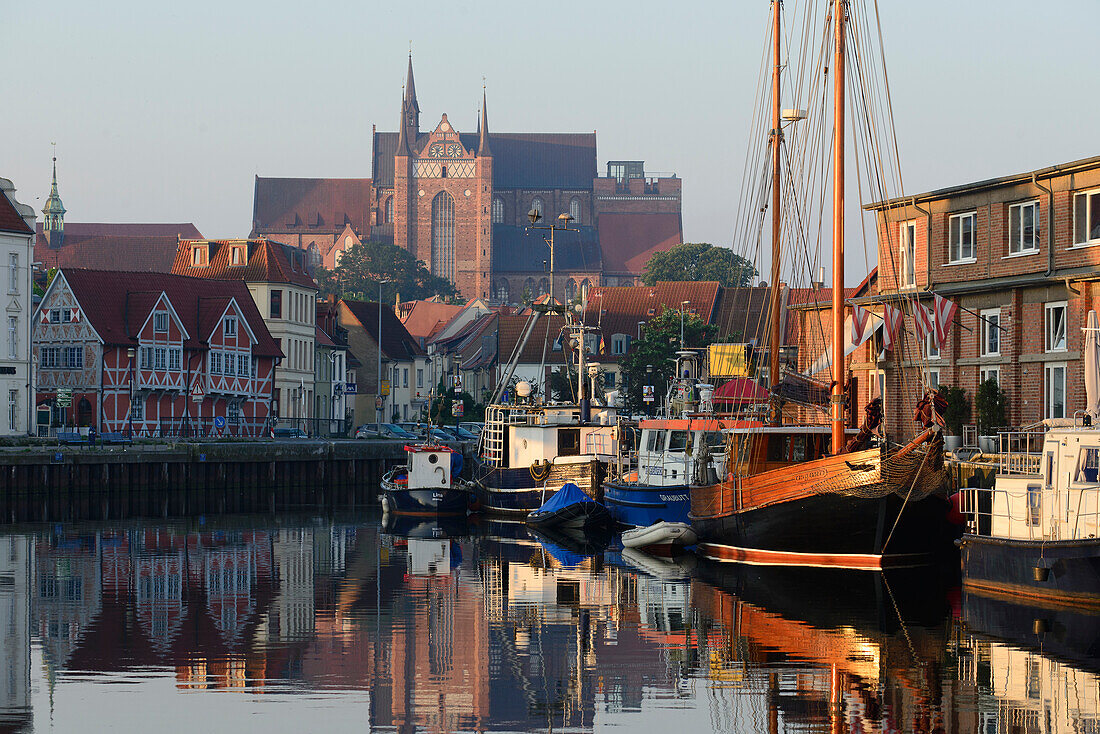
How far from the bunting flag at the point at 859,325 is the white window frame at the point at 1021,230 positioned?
14.9 feet

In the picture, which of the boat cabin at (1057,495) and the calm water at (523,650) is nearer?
the calm water at (523,650)

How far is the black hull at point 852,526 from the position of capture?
3178 centimetres

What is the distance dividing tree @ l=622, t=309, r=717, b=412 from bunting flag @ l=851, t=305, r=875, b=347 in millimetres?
34108

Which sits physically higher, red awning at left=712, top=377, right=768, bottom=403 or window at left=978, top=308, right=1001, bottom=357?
window at left=978, top=308, right=1001, bottom=357

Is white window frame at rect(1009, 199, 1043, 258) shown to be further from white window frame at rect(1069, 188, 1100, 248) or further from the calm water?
the calm water

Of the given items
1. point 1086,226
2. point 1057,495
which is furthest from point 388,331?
point 1057,495

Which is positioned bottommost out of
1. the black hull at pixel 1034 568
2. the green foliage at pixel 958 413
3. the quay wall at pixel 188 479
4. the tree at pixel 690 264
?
the quay wall at pixel 188 479

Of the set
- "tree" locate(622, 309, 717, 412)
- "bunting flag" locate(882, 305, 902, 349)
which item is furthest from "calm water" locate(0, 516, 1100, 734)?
"tree" locate(622, 309, 717, 412)

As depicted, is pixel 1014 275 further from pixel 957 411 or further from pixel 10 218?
pixel 10 218

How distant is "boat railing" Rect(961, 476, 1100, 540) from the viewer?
25.4m

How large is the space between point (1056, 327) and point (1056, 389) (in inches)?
68.0

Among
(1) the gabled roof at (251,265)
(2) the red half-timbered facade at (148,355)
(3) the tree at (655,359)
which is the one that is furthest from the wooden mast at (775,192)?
(1) the gabled roof at (251,265)

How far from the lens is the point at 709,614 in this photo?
27828 mm

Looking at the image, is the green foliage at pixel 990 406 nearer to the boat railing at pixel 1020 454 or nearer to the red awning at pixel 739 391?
the boat railing at pixel 1020 454
